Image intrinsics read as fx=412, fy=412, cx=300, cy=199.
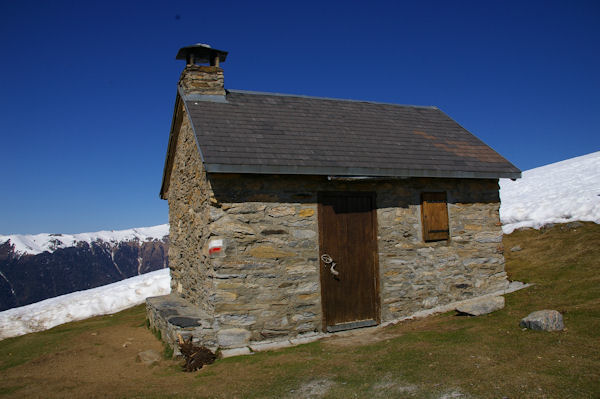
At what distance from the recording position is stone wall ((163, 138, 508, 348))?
7285 millimetres

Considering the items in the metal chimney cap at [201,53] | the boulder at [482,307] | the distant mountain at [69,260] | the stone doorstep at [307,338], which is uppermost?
the metal chimney cap at [201,53]

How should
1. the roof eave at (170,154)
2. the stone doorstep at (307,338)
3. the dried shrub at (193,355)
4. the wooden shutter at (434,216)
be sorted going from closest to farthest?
the dried shrub at (193,355)
the stone doorstep at (307,338)
the wooden shutter at (434,216)
the roof eave at (170,154)

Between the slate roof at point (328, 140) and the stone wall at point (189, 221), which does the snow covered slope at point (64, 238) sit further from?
the slate roof at point (328, 140)

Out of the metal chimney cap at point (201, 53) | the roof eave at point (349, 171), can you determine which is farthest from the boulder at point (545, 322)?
the metal chimney cap at point (201, 53)

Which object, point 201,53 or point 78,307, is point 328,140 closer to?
point 201,53

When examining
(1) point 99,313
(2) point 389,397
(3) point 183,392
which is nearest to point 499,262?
(2) point 389,397

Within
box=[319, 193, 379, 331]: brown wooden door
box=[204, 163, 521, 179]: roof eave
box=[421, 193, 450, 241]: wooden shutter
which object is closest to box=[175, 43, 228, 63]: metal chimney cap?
box=[204, 163, 521, 179]: roof eave

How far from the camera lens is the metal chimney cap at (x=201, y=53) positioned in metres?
9.80

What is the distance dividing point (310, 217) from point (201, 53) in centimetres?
512

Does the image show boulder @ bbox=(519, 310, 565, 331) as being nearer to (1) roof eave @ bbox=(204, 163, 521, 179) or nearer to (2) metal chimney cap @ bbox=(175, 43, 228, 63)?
(1) roof eave @ bbox=(204, 163, 521, 179)

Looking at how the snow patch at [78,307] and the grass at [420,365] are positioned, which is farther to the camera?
the snow patch at [78,307]

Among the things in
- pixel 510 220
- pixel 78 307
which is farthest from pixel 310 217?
pixel 510 220

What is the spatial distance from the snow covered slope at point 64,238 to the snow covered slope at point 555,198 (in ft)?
414

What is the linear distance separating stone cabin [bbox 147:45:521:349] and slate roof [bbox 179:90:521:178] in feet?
0.13
